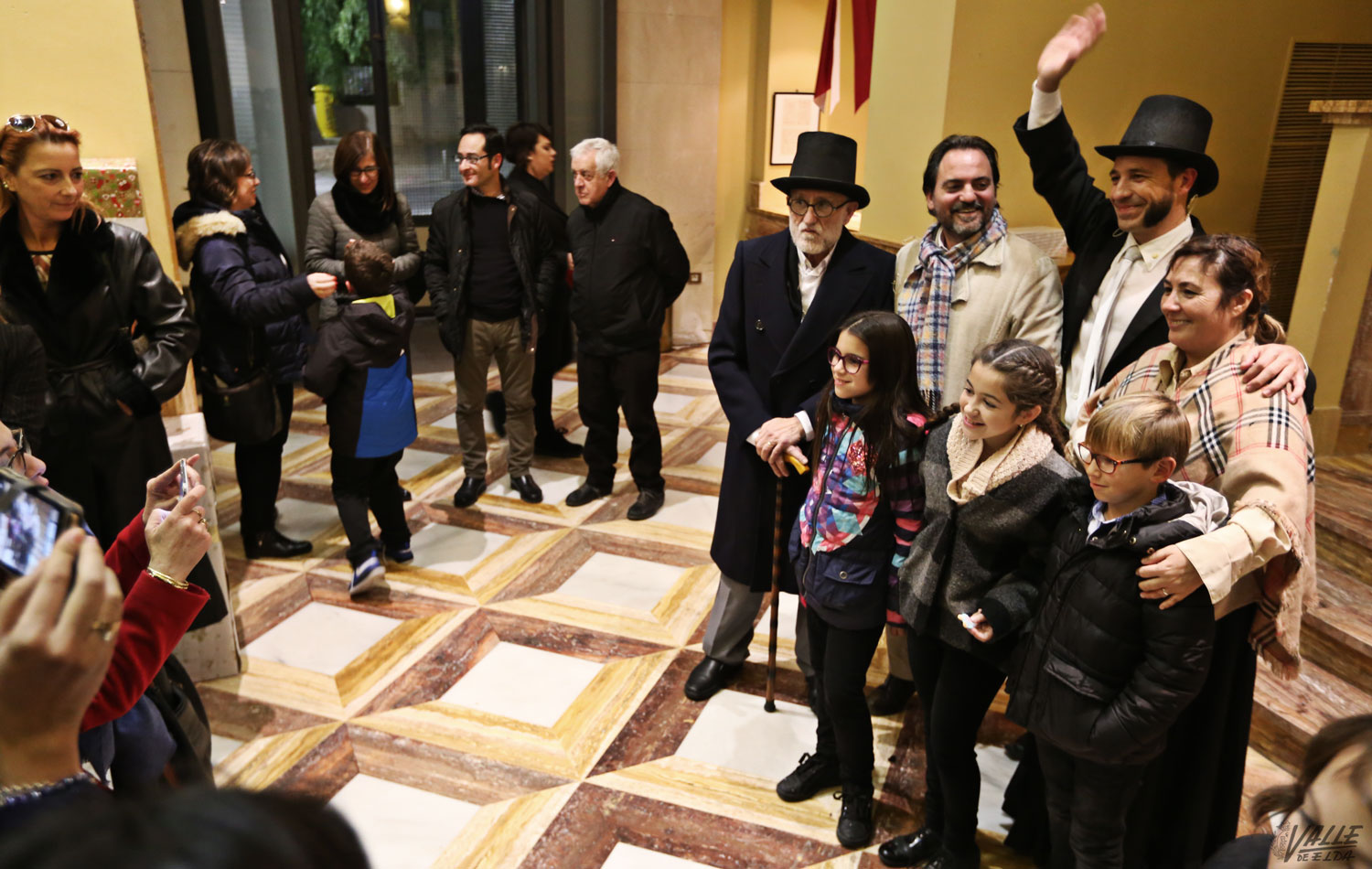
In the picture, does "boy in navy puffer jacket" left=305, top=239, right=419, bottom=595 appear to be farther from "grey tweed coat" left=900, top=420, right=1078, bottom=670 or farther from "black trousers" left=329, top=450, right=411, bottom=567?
"grey tweed coat" left=900, top=420, right=1078, bottom=670

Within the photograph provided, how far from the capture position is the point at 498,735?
2.86 meters

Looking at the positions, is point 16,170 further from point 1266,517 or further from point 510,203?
point 1266,517

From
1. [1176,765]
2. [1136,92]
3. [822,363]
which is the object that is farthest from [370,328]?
[1136,92]

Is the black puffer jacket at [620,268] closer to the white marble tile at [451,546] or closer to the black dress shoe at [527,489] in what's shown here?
the black dress shoe at [527,489]

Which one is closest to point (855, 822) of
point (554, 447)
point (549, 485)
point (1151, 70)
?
point (549, 485)

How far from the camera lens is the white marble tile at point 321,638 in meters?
3.24

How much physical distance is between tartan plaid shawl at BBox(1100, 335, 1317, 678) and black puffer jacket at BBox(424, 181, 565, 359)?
3.02 m

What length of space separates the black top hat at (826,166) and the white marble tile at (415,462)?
112 inches

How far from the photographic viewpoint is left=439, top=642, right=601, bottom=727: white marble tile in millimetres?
2996

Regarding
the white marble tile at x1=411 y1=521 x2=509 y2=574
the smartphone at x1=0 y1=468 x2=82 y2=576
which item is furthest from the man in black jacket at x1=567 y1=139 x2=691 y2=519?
the smartphone at x1=0 y1=468 x2=82 y2=576

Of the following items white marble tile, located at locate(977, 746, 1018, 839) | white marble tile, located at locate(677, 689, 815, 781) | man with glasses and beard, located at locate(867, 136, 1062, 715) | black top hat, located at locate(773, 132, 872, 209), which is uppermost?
black top hat, located at locate(773, 132, 872, 209)

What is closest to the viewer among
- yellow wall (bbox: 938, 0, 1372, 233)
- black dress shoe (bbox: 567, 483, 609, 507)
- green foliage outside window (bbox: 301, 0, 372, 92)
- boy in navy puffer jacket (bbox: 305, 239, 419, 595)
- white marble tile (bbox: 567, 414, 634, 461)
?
boy in navy puffer jacket (bbox: 305, 239, 419, 595)

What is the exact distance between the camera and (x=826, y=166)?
2.54 metres

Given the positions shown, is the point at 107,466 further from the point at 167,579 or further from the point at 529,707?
the point at 167,579
